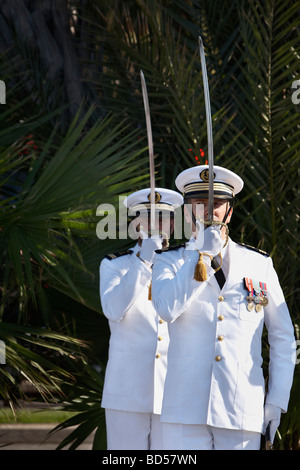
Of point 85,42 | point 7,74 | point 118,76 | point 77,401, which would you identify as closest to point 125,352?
point 77,401

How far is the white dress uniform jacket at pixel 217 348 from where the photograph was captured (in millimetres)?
2889

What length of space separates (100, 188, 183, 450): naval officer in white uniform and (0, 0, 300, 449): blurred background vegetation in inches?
17.3

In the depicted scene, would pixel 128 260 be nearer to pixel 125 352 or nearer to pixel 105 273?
pixel 105 273

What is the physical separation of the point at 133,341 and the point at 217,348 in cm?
87

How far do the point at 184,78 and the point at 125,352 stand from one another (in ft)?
7.44

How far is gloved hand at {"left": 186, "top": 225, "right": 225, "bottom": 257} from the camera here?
289 centimetres

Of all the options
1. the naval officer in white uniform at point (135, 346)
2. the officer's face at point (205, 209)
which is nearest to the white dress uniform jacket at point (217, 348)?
the officer's face at point (205, 209)

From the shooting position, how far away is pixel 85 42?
7.92m

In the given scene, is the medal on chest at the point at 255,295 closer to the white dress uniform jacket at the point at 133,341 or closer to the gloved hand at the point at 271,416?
the gloved hand at the point at 271,416

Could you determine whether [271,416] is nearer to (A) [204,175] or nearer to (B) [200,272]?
(B) [200,272]

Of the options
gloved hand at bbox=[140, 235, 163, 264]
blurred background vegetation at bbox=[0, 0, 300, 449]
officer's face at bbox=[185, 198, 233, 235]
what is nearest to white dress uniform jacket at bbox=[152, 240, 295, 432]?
officer's face at bbox=[185, 198, 233, 235]

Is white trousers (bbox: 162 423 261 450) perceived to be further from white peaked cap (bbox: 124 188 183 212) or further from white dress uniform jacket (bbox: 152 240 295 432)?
white peaked cap (bbox: 124 188 183 212)

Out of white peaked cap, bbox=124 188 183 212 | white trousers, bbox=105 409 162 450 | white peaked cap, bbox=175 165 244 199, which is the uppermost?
white peaked cap, bbox=124 188 183 212

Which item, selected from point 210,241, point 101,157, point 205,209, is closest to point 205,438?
point 210,241
